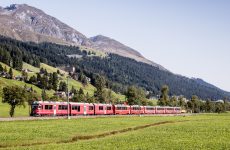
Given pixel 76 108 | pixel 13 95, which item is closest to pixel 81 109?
pixel 76 108

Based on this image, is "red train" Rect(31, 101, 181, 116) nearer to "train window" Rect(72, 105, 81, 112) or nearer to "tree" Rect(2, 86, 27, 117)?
"train window" Rect(72, 105, 81, 112)

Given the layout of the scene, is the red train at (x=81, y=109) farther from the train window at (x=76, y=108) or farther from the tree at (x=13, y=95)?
the tree at (x=13, y=95)

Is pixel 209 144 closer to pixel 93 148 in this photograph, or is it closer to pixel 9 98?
pixel 93 148

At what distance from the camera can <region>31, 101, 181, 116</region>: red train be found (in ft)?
341

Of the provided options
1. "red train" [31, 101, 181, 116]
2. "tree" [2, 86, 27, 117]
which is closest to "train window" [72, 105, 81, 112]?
"red train" [31, 101, 181, 116]

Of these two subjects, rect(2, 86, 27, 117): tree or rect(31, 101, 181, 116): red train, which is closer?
rect(31, 101, 181, 116): red train

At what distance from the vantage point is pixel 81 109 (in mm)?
118875

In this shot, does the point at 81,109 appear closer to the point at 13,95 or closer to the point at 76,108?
the point at 76,108

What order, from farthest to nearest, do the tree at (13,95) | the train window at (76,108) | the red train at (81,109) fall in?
1. the tree at (13,95)
2. the train window at (76,108)
3. the red train at (81,109)

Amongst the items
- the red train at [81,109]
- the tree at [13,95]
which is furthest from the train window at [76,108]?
the tree at [13,95]

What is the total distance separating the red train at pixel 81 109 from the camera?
103812 millimetres

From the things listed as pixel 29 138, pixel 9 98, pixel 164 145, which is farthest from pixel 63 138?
pixel 9 98

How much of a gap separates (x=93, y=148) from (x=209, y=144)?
12561 millimetres

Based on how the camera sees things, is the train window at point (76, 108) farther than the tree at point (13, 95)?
No
